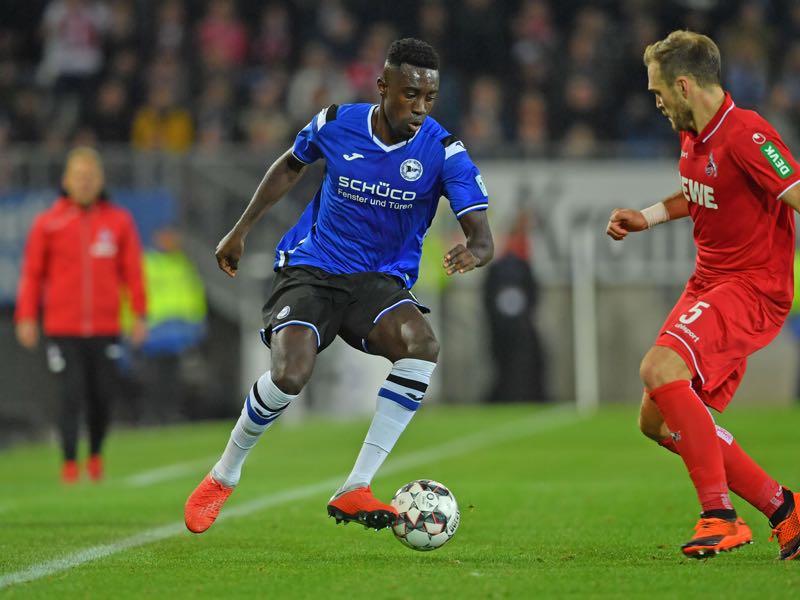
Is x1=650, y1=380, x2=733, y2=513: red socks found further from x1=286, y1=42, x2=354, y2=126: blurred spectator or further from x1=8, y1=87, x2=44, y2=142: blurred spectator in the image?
x1=8, y1=87, x2=44, y2=142: blurred spectator

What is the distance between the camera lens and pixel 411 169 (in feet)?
22.0

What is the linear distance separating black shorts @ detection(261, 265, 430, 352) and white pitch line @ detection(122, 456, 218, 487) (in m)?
4.26

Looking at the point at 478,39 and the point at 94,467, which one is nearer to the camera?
the point at 94,467

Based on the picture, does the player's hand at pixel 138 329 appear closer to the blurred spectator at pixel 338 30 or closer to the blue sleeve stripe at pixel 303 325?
the blue sleeve stripe at pixel 303 325

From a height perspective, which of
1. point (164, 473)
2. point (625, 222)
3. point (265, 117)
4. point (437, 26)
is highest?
point (437, 26)

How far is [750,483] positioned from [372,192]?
2.11 meters

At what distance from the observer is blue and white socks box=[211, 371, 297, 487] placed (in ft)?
21.4

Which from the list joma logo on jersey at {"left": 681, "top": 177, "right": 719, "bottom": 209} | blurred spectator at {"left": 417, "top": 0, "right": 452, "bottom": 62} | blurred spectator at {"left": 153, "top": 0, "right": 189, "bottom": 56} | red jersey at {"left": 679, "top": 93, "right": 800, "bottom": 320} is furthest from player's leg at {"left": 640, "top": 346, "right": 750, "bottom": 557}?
blurred spectator at {"left": 153, "top": 0, "right": 189, "bottom": 56}

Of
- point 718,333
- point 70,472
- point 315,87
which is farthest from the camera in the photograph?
point 315,87

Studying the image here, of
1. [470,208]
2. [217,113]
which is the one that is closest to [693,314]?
[470,208]

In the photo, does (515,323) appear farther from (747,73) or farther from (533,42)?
(747,73)

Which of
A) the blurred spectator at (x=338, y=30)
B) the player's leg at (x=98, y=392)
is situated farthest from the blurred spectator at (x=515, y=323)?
the player's leg at (x=98, y=392)

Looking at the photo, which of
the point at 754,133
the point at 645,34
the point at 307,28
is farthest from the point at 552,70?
the point at 754,133

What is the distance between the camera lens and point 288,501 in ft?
29.6
